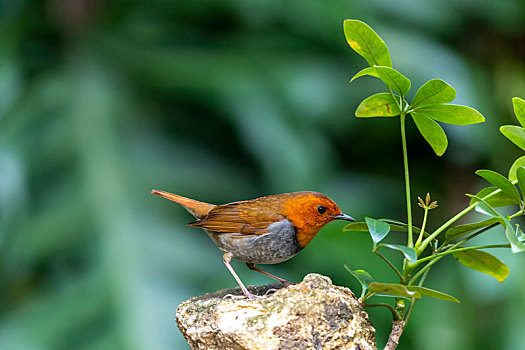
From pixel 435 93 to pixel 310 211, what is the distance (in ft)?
0.93

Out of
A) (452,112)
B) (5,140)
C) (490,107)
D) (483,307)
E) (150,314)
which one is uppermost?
→ (452,112)

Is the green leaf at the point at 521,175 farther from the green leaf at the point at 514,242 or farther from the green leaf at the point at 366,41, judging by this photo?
the green leaf at the point at 366,41

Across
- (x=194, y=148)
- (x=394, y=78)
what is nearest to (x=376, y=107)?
(x=394, y=78)

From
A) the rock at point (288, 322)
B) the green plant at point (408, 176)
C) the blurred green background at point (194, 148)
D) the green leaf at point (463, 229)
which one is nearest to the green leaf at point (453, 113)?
the green plant at point (408, 176)

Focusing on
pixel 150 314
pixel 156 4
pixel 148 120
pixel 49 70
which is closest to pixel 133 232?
pixel 150 314

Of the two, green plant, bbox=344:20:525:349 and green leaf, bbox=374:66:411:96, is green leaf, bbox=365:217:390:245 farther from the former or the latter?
green leaf, bbox=374:66:411:96

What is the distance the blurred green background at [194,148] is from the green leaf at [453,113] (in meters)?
1.16

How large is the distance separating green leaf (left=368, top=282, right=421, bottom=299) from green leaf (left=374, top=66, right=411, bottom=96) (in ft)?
0.81

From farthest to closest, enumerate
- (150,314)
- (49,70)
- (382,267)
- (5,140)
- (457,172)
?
1. (457,172)
2. (49,70)
3. (382,267)
4. (5,140)
5. (150,314)

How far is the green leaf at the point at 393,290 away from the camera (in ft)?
2.50

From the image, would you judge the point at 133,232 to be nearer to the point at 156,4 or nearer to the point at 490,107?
the point at 156,4

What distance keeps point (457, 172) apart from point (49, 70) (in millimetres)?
1763

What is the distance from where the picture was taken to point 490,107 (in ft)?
8.06

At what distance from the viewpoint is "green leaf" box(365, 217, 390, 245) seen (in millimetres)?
743
